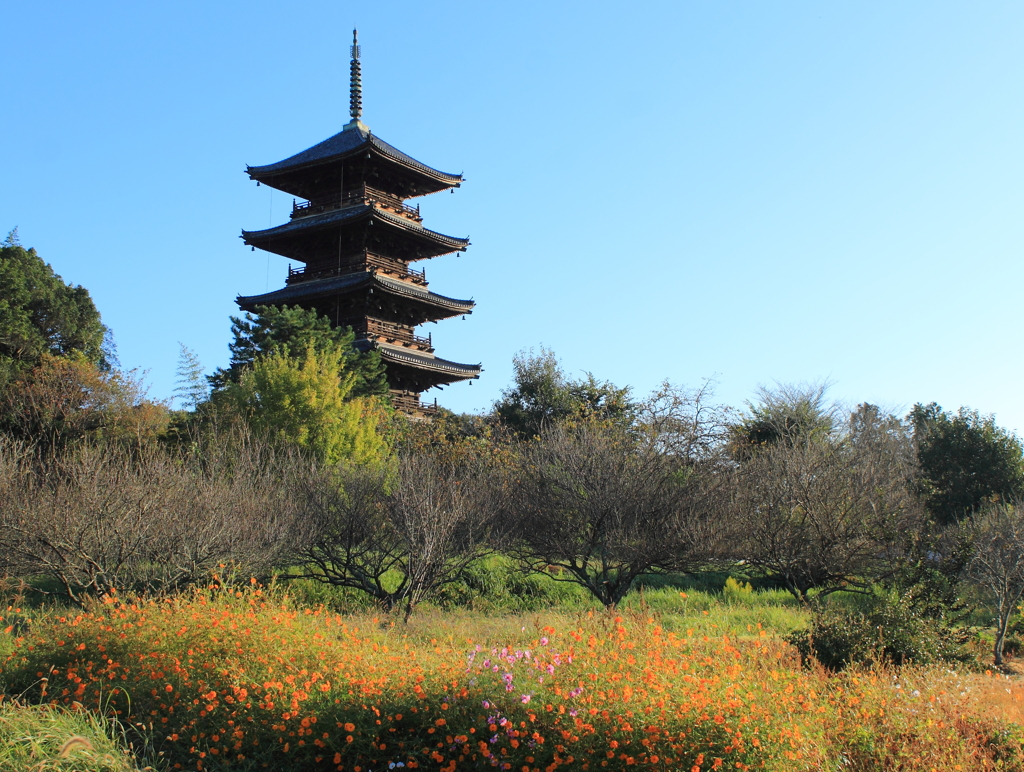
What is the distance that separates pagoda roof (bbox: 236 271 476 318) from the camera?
29.3 meters

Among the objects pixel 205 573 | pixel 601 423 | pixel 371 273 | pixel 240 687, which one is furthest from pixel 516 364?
pixel 240 687

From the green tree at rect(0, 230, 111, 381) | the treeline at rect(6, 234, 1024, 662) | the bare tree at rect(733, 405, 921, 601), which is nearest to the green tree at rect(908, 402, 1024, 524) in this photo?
the treeline at rect(6, 234, 1024, 662)

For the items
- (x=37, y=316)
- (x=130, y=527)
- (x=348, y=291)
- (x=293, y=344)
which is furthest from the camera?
(x=37, y=316)

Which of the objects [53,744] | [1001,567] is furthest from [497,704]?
[1001,567]

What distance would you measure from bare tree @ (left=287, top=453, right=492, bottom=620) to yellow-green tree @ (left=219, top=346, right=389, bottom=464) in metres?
3.99

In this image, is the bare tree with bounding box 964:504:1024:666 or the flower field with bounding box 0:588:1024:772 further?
the bare tree with bounding box 964:504:1024:666

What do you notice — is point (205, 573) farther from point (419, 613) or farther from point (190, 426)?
point (190, 426)

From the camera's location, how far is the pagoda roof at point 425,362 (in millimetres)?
29000

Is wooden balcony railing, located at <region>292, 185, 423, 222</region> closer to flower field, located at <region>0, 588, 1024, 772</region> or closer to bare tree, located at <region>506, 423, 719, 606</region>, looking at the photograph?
bare tree, located at <region>506, 423, 719, 606</region>

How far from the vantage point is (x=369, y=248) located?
31672 millimetres

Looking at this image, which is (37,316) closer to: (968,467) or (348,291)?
(348,291)

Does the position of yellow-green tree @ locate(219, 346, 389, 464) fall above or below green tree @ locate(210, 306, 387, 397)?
below

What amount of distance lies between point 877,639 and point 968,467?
2248 cm

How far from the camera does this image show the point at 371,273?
2903 cm
